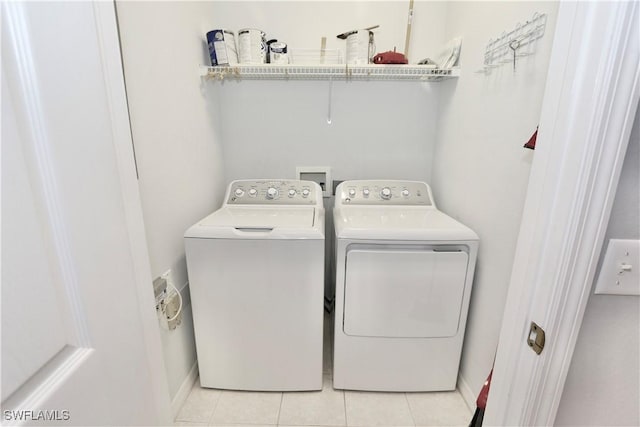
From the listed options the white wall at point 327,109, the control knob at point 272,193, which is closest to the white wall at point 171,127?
the white wall at point 327,109

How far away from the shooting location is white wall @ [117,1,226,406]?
1.21m

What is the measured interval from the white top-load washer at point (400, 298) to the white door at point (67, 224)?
1019 millimetres

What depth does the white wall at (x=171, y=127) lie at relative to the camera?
1.21m

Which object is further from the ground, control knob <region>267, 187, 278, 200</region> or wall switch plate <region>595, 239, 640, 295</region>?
wall switch plate <region>595, 239, 640, 295</region>

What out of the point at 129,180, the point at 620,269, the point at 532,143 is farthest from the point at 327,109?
the point at 620,269

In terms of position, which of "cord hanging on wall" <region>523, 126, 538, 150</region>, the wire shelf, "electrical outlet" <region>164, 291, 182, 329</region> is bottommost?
"electrical outlet" <region>164, 291, 182, 329</region>

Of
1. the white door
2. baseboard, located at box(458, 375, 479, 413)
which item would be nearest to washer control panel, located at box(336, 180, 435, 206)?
baseboard, located at box(458, 375, 479, 413)

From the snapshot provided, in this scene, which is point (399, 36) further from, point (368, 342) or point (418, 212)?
point (368, 342)

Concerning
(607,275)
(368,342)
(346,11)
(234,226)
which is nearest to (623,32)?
(607,275)

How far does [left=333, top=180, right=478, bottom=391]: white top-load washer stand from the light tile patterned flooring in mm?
67

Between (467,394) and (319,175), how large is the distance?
1622 mm

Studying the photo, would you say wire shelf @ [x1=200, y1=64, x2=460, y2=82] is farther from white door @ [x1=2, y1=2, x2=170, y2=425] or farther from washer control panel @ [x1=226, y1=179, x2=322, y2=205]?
white door @ [x1=2, y1=2, x2=170, y2=425]

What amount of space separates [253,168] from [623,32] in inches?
78.0

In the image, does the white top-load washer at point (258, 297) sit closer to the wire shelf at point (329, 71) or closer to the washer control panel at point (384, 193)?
the washer control panel at point (384, 193)
